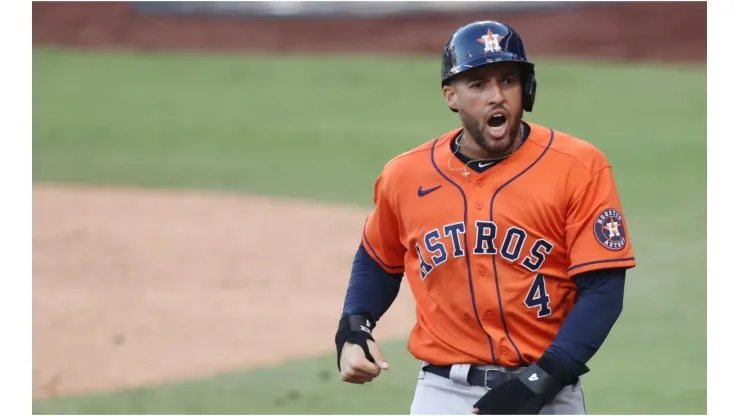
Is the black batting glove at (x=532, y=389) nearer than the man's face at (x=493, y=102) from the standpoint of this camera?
Yes

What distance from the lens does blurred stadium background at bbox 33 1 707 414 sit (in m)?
7.86

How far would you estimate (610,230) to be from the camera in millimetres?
3365

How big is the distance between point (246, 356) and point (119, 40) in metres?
15.3

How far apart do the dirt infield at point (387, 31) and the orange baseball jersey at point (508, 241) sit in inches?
691

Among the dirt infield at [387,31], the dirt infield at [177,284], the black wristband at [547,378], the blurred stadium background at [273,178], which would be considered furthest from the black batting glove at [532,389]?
the dirt infield at [387,31]

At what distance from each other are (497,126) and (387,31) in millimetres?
18887

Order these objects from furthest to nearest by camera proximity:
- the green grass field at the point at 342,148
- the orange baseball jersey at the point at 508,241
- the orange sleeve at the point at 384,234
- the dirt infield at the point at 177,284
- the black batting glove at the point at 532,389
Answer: the dirt infield at the point at 177,284, the green grass field at the point at 342,148, the orange sleeve at the point at 384,234, the orange baseball jersey at the point at 508,241, the black batting glove at the point at 532,389

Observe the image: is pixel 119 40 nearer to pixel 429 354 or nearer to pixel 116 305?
pixel 116 305

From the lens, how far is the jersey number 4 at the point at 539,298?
3.50 metres

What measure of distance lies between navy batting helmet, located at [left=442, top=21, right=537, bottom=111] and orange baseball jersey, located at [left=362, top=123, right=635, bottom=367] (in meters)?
0.20

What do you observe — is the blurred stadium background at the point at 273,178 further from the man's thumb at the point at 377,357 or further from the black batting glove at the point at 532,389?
the black batting glove at the point at 532,389

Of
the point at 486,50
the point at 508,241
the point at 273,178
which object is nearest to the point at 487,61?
the point at 486,50

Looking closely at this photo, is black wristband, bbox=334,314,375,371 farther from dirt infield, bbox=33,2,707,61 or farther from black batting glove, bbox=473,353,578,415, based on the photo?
dirt infield, bbox=33,2,707,61

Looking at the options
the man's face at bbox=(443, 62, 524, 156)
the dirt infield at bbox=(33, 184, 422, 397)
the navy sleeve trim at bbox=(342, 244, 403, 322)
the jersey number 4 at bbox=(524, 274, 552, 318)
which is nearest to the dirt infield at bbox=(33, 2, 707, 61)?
the dirt infield at bbox=(33, 184, 422, 397)
